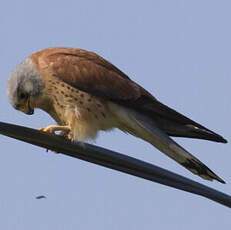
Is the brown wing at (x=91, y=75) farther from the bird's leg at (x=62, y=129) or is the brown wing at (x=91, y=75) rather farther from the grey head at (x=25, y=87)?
the bird's leg at (x=62, y=129)

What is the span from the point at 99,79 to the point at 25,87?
672 mm

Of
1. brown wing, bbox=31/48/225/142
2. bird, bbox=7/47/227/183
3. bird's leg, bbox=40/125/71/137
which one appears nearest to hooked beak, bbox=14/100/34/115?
bird, bbox=7/47/227/183

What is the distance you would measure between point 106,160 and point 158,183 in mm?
314

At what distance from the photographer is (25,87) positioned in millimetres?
6461

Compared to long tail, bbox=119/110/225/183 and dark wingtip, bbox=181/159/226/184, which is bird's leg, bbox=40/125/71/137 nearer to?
long tail, bbox=119/110/225/183

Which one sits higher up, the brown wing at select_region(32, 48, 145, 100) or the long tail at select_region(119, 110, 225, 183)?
the brown wing at select_region(32, 48, 145, 100)

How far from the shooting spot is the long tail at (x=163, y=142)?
5348mm

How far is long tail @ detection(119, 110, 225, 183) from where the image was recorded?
5348 millimetres

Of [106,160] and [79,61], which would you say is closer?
[106,160]

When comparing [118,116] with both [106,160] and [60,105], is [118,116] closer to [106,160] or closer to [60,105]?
[60,105]

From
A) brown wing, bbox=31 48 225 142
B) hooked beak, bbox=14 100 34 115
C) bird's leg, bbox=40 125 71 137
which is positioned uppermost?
brown wing, bbox=31 48 225 142

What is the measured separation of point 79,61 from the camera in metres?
6.33

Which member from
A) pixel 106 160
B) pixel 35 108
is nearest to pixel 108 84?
pixel 35 108

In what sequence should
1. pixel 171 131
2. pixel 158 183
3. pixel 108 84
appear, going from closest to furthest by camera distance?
pixel 158 183, pixel 171 131, pixel 108 84
